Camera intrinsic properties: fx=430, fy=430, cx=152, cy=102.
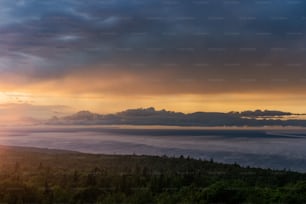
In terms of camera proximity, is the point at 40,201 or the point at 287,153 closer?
the point at 40,201

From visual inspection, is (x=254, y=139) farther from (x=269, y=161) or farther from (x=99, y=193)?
(x=99, y=193)

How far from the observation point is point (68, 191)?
104 feet

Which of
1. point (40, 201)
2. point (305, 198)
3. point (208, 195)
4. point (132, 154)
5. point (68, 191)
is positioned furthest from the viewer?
point (132, 154)

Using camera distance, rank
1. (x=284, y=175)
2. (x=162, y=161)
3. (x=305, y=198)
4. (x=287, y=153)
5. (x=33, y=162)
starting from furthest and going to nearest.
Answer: (x=162, y=161)
(x=287, y=153)
(x=33, y=162)
(x=284, y=175)
(x=305, y=198)

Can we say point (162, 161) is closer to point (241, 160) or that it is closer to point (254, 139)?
point (241, 160)

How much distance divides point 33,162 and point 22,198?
39.4 meters

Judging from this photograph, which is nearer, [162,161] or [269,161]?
[269,161]

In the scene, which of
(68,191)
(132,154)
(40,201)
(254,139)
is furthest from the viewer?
(254,139)

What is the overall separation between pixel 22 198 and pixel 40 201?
1660mm

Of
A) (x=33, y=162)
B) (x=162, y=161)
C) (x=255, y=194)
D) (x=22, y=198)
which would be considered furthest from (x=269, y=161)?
(x=22, y=198)

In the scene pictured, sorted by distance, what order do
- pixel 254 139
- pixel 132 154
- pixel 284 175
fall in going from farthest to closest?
→ pixel 254 139 < pixel 132 154 < pixel 284 175

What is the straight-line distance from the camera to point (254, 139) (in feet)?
311

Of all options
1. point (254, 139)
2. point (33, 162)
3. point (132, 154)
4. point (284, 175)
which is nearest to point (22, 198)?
point (284, 175)

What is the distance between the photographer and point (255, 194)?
23141mm
